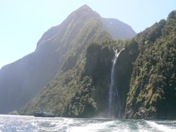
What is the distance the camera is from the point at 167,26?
18312 cm

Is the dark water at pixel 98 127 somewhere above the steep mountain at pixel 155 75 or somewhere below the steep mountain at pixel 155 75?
below

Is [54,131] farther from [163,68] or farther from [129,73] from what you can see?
[129,73]

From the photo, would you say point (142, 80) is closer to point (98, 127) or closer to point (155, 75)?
point (155, 75)

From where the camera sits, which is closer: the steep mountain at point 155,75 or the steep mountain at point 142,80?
the steep mountain at point 155,75

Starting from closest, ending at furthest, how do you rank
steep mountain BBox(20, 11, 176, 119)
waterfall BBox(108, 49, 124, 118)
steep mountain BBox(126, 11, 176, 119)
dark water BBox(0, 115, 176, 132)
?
dark water BBox(0, 115, 176, 132) < steep mountain BBox(126, 11, 176, 119) < steep mountain BBox(20, 11, 176, 119) < waterfall BBox(108, 49, 124, 118)

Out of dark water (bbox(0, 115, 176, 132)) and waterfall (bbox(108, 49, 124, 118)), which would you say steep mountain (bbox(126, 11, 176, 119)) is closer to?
waterfall (bbox(108, 49, 124, 118))

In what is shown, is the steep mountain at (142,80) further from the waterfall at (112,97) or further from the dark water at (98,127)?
the dark water at (98,127)

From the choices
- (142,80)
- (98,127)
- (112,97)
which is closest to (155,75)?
(142,80)

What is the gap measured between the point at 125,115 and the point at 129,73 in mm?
33295

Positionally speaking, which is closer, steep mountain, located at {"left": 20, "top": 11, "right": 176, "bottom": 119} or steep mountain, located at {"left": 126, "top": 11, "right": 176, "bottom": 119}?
steep mountain, located at {"left": 126, "top": 11, "right": 176, "bottom": 119}

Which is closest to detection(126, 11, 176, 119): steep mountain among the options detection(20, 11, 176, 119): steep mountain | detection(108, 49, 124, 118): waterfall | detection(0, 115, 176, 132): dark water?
detection(20, 11, 176, 119): steep mountain

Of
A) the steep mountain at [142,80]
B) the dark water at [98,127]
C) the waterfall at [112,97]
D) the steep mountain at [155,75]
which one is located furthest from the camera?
the waterfall at [112,97]

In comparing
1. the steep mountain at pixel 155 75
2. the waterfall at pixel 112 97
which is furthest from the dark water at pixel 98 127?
the waterfall at pixel 112 97

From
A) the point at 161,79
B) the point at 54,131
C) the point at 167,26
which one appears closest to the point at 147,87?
the point at 161,79
